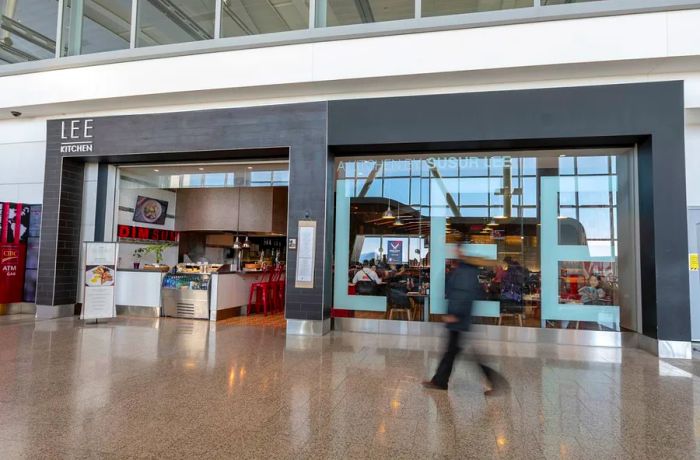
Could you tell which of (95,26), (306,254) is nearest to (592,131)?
(306,254)

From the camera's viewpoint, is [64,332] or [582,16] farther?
[64,332]

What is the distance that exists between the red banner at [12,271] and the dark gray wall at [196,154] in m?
0.74

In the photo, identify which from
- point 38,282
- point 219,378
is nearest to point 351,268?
point 219,378

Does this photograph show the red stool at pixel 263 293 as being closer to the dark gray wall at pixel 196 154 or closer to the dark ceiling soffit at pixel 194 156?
the dark gray wall at pixel 196 154

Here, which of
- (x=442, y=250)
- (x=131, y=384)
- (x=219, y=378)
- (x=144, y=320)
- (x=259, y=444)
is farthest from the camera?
(x=144, y=320)

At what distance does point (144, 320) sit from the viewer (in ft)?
25.9

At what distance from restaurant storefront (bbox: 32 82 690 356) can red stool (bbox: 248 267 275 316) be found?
7.93 ft

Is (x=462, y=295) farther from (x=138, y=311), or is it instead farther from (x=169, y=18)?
(x=169, y=18)

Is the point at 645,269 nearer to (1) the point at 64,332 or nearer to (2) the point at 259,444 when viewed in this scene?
(2) the point at 259,444

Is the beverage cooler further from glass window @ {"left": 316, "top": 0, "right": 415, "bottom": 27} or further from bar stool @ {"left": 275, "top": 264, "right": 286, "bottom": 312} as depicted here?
glass window @ {"left": 316, "top": 0, "right": 415, "bottom": 27}

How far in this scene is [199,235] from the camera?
511 inches

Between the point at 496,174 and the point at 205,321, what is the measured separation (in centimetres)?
567

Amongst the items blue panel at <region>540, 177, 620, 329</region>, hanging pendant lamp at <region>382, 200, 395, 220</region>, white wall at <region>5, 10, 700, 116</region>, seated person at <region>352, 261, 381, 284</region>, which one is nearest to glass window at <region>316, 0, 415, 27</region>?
white wall at <region>5, 10, 700, 116</region>

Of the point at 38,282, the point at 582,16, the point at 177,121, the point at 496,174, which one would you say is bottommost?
the point at 38,282
